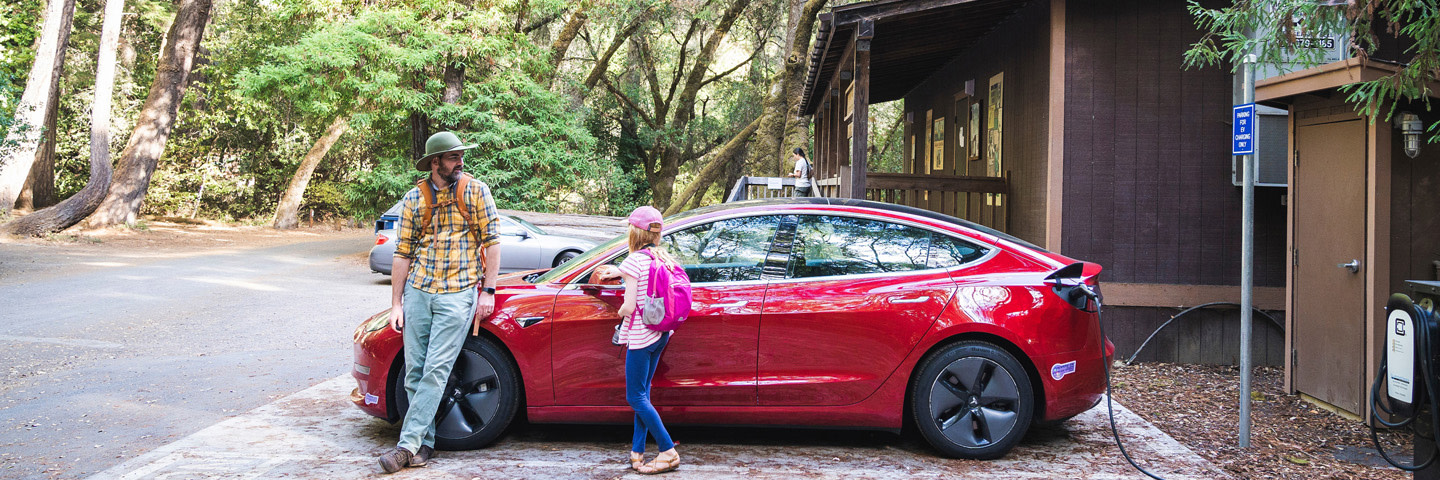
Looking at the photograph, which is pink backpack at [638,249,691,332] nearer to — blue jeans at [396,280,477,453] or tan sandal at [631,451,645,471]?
tan sandal at [631,451,645,471]

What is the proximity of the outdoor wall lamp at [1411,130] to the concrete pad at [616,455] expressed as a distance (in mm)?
2380

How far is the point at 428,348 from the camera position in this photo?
5.12m

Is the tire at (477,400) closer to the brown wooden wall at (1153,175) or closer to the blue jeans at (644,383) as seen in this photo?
the blue jeans at (644,383)

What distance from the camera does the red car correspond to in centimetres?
528

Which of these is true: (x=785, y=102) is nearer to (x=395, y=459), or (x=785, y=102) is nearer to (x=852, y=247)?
(x=852, y=247)

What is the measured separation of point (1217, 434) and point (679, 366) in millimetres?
3396

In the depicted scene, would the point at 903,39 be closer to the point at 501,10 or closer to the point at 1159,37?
the point at 1159,37

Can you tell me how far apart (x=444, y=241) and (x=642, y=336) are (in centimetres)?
114

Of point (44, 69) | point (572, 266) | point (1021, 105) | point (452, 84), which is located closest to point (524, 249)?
point (1021, 105)

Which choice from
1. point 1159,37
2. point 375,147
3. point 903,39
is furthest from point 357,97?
point 1159,37

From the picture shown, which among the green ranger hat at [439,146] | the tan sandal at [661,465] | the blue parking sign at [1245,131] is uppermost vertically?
the blue parking sign at [1245,131]

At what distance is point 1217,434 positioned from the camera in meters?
6.28

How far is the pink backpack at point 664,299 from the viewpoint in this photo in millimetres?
4797

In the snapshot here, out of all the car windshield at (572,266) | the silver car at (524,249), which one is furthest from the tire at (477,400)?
the silver car at (524,249)
